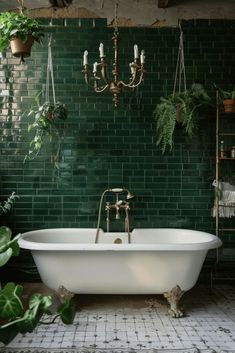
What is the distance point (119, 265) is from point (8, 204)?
56.5 inches

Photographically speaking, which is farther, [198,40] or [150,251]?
[198,40]

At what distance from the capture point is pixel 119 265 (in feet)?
9.88

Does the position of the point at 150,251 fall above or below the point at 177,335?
above

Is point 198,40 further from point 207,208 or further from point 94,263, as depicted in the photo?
point 94,263

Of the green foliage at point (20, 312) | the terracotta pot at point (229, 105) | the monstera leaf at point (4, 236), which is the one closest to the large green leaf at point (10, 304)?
the green foliage at point (20, 312)

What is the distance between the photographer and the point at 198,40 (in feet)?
13.0

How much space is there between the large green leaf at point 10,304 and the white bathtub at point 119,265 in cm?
120

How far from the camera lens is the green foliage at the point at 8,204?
12.1 ft

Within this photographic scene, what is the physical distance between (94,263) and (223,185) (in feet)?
5.57

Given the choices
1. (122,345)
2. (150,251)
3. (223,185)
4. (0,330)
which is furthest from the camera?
(223,185)

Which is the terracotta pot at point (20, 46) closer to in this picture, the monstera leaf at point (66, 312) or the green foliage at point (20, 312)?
the green foliage at point (20, 312)

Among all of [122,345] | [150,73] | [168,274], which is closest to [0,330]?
[122,345]

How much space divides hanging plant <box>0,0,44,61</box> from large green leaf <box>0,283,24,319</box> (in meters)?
2.35

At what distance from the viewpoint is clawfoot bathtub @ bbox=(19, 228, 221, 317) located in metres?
2.94
